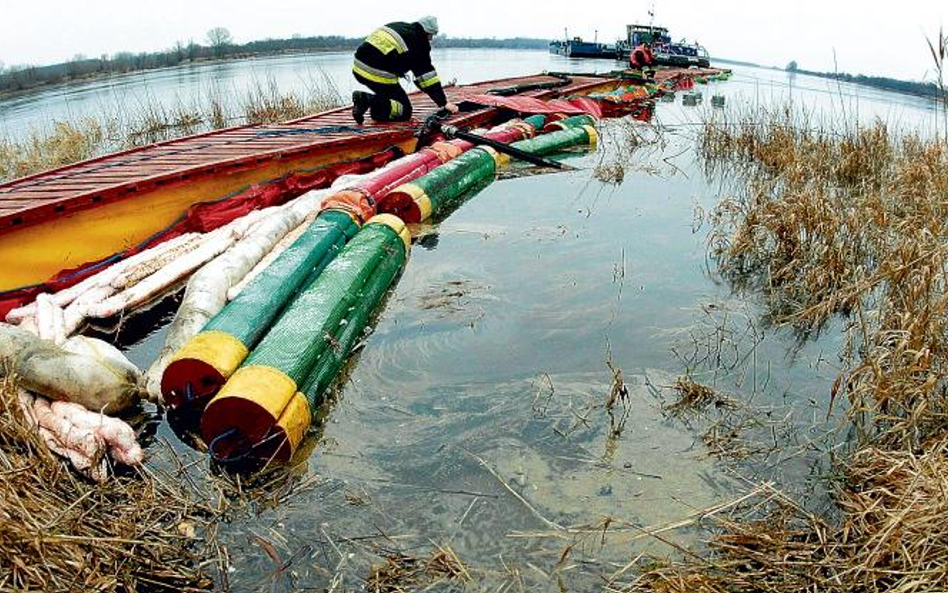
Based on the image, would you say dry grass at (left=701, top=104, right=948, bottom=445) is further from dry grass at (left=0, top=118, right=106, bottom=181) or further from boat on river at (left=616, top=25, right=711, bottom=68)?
boat on river at (left=616, top=25, right=711, bottom=68)

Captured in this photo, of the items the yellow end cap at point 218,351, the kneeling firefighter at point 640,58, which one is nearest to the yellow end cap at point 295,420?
the yellow end cap at point 218,351

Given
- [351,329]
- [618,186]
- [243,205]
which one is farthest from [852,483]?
[618,186]

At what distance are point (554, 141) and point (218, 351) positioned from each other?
8364 mm

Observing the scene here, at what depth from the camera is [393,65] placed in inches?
353

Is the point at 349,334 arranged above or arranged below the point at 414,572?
above

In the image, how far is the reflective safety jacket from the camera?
8.73 meters

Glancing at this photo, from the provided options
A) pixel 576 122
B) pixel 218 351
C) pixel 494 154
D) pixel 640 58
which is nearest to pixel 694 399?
pixel 218 351

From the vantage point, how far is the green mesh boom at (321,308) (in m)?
3.34

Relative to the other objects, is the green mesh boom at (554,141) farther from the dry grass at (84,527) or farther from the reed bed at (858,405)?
the dry grass at (84,527)

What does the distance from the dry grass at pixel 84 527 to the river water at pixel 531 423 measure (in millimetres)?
223

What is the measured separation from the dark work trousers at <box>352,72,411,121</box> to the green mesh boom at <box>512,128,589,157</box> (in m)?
1.80

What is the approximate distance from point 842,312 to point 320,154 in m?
5.89

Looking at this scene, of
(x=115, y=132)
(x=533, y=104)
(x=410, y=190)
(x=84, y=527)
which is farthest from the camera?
(x=533, y=104)

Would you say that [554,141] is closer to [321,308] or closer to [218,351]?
[321,308]
